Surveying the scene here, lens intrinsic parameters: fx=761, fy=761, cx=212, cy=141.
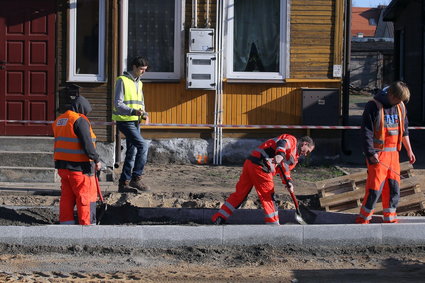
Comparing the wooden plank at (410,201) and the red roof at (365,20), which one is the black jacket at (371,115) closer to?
the wooden plank at (410,201)

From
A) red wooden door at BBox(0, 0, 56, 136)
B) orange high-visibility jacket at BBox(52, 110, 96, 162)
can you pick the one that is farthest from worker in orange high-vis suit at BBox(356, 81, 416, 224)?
red wooden door at BBox(0, 0, 56, 136)

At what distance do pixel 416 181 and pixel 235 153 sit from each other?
17.5ft

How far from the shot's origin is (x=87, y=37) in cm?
1412

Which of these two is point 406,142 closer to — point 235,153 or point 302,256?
point 302,256

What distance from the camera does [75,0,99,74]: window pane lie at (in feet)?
46.2

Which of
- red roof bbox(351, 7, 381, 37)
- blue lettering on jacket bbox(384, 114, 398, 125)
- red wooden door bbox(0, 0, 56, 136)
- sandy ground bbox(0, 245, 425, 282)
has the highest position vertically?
red roof bbox(351, 7, 381, 37)

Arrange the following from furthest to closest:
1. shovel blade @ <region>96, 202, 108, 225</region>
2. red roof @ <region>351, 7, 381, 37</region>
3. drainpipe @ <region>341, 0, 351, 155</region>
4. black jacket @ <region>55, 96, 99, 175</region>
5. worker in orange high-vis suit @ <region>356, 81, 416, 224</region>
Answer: red roof @ <region>351, 7, 381, 37</region>, drainpipe @ <region>341, 0, 351, 155</region>, shovel blade @ <region>96, 202, 108, 225</region>, worker in orange high-vis suit @ <region>356, 81, 416, 224</region>, black jacket @ <region>55, 96, 99, 175</region>

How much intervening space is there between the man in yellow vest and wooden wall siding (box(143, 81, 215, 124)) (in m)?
2.82

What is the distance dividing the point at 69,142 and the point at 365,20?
69080 millimetres

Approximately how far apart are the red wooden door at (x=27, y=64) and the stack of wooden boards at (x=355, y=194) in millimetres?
5803

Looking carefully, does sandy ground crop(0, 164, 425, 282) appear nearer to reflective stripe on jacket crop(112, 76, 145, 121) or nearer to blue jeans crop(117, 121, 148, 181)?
blue jeans crop(117, 121, 148, 181)

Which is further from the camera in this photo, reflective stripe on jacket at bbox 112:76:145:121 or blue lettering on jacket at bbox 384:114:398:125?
reflective stripe on jacket at bbox 112:76:145:121

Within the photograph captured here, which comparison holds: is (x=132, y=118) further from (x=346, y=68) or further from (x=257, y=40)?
(x=346, y=68)

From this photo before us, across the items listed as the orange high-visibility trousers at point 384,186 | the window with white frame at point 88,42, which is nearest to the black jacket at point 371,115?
the orange high-visibility trousers at point 384,186
